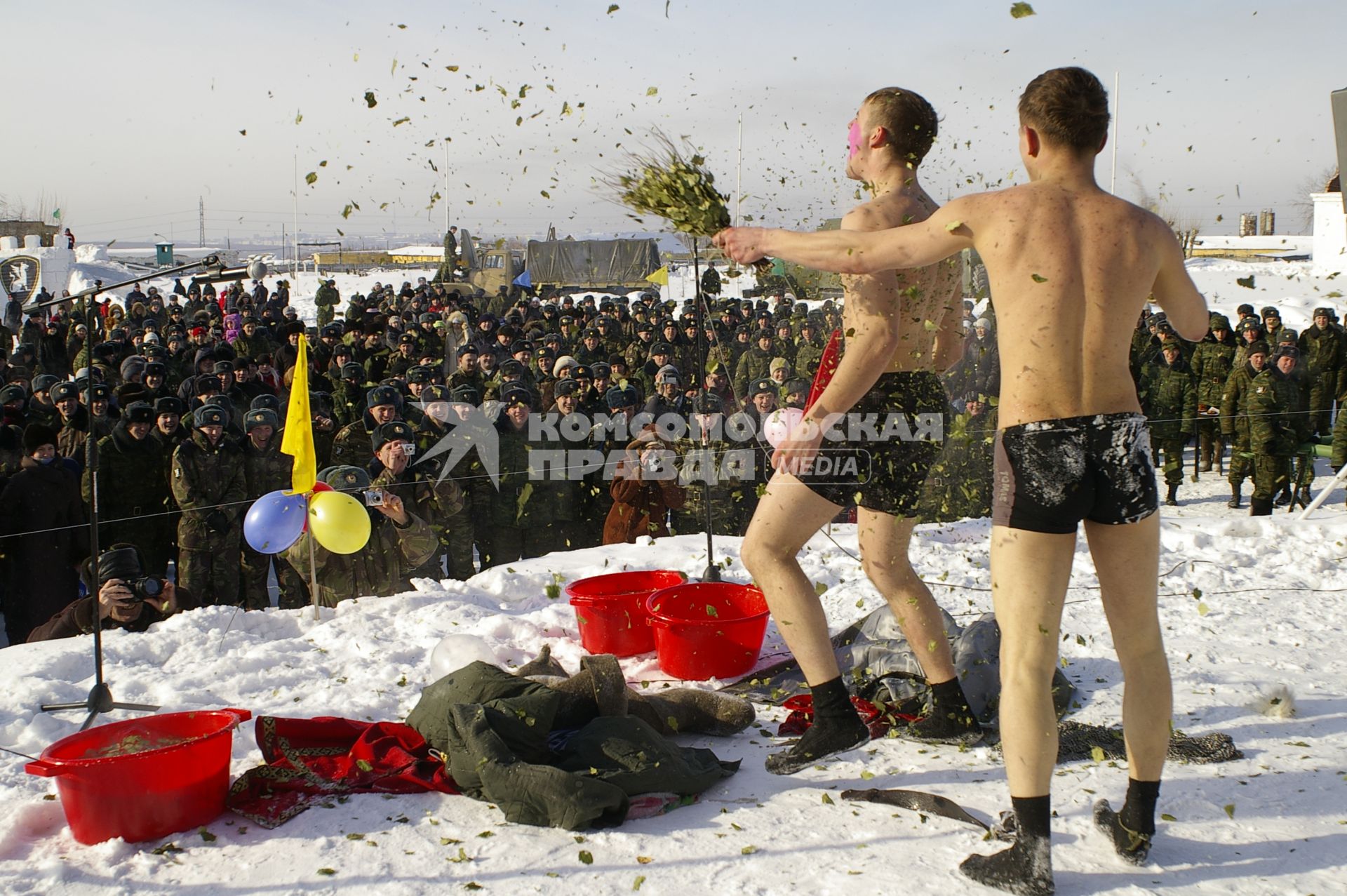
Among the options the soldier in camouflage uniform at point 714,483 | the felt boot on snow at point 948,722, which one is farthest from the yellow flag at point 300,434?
the felt boot on snow at point 948,722

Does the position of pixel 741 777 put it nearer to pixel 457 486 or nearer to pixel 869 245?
pixel 869 245

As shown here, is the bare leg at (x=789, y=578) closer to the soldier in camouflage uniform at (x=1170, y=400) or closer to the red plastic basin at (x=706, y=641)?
the red plastic basin at (x=706, y=641)

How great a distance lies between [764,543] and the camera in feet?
11.2

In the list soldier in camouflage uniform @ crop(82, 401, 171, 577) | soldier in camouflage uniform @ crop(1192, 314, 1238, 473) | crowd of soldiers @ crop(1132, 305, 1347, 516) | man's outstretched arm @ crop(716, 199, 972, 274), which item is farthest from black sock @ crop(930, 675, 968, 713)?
soldier in camouflage uniform @ crop(1192, 314, 1238, 473)

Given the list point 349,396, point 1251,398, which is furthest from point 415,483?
point 1251,398

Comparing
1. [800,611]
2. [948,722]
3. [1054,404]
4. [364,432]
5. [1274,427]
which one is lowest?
[948,722]

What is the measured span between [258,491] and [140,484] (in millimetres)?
820

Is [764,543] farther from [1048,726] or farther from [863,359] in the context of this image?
[1048,726]

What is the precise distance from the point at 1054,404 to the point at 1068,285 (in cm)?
30

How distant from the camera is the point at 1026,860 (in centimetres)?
252

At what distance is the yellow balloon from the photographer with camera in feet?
2.60

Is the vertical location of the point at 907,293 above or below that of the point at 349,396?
above

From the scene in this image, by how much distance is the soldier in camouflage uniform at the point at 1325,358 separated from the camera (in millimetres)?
11750

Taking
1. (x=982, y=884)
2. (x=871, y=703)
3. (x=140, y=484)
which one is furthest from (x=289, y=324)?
(x=982, y=884)
